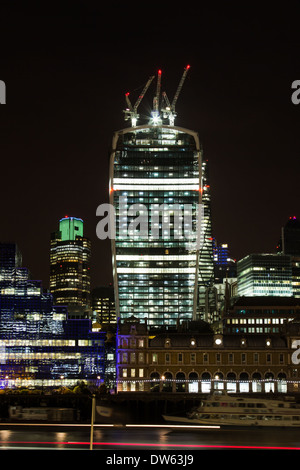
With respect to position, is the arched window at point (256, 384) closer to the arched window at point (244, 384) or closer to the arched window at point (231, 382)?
the arched window at point (244, 384)

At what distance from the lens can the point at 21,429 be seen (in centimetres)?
8231

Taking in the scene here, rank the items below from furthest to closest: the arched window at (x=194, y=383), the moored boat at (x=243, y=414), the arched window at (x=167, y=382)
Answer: the arched window at (x=167, y=382) < the arched window at (x=194, y=383) < the moored boat at (x=243, y=414)

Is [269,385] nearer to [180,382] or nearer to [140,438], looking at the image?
[180,382]

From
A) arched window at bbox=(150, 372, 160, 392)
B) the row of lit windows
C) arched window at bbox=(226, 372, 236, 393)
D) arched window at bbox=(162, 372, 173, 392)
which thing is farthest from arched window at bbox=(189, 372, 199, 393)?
arched window at bbox=(150, 372, 160, 392)

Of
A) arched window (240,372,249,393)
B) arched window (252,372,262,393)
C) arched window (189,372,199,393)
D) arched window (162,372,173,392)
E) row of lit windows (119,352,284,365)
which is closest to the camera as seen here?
arched window (252,372,262,393)

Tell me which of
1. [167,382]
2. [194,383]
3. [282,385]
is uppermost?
[167,382]

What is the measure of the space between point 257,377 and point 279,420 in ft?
285

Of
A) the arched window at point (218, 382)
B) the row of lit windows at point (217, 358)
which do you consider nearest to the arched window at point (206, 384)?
the arched window at point (218, 382)

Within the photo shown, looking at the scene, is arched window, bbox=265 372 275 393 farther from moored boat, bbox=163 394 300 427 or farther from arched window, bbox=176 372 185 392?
moored boat, bbox=163 394 300 427

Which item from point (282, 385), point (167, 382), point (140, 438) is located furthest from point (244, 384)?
point (140, 438)

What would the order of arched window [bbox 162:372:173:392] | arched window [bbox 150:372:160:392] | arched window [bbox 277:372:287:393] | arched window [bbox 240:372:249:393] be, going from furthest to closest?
arched window [bbox 150:372:160:392], arched window [bbox 162:372:173:392], arched window [bbox 277:372:287:393], arched window [bbox 240:372:249:393]
